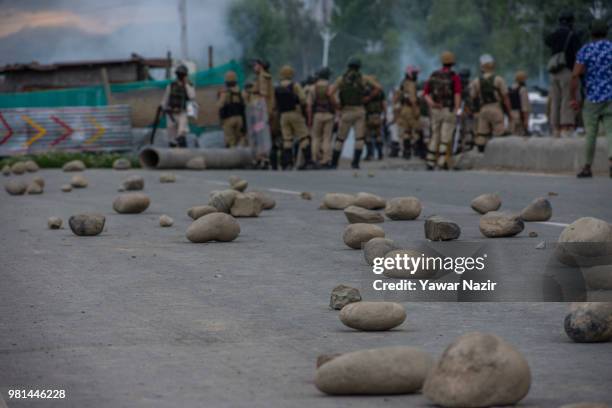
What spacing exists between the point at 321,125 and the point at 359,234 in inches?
604

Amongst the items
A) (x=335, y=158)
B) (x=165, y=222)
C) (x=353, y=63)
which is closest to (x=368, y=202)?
(x=165, y=222)

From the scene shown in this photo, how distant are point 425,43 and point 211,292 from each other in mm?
95288

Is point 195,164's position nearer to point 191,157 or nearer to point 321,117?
point 191,157

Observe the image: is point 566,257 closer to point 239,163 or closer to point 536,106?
point 239,163

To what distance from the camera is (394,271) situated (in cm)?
670

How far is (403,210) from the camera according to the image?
1052cm

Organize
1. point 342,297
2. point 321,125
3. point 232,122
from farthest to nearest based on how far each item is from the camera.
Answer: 1. point 232,122
2. point 321,125
3. point 342,297

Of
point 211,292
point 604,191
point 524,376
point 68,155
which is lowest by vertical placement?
point 68,155

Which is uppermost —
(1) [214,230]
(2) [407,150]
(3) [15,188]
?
(1) [214,230]

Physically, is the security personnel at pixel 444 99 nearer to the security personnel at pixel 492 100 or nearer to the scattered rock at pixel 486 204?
the security personnel at pixel 492 100

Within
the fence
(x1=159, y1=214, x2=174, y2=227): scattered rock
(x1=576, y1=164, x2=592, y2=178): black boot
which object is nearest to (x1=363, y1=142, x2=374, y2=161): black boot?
the fence

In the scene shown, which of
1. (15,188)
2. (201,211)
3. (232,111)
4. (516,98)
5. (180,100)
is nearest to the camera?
(201,211)

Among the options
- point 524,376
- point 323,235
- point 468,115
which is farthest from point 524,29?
point 524,376

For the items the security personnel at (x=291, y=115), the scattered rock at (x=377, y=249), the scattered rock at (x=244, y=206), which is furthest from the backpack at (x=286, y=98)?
the scattered rock at (x=377, y=249)
